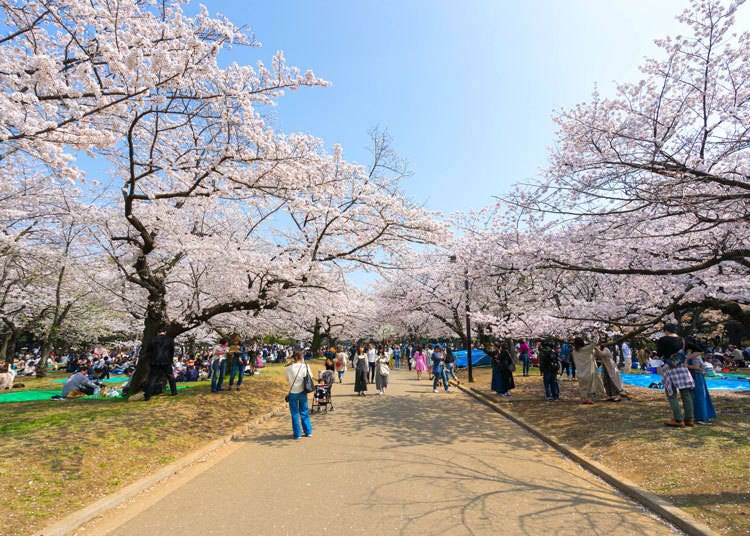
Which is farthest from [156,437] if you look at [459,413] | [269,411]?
[459,413]

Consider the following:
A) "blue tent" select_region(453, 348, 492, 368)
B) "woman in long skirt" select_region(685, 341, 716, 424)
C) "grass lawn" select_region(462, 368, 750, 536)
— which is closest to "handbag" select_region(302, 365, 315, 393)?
"grass lawn" select_region(462, 368, 750, 536)

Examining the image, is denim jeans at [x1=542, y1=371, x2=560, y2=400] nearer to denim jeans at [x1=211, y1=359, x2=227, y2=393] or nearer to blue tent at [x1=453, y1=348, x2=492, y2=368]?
denim jeans at [x1=211, y1=359, x2=227, y2=393]

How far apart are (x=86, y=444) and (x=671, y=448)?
8624 mm

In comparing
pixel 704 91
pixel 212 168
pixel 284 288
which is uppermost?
pixel 704 91

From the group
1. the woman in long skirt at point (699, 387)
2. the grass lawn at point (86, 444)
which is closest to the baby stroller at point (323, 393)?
the grass lawn at point (86, 444)

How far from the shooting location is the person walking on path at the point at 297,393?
25.7ft

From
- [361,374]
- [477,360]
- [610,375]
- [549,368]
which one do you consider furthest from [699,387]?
[477,360]

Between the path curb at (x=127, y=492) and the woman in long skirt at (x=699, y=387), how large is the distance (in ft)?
27.4

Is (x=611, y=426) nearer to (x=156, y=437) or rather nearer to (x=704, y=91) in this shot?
(x=704, y=91)

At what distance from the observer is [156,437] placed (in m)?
7.16

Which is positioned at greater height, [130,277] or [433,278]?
[433,278]

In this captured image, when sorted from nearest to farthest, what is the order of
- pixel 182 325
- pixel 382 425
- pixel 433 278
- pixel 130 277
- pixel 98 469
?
pixel 98 469 → pixel 382 425 → pixel 130 277 → pixel 182 325 → pixel 433 278

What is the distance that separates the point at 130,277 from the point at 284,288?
394 cm

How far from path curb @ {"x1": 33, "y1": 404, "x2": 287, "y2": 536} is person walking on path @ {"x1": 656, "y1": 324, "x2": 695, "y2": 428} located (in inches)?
315
